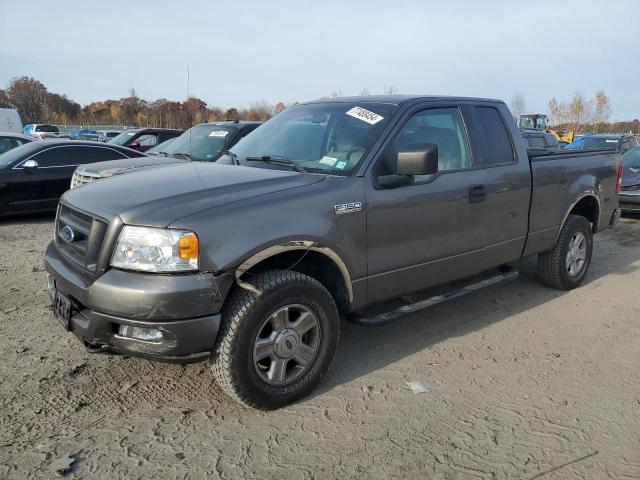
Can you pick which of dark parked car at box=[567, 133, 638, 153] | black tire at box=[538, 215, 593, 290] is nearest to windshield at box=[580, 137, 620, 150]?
dark parked car at box=[567, 133, 638, 153]

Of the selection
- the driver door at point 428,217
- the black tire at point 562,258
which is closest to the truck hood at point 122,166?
the driver door at point 428,217

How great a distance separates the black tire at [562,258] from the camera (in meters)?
5.41

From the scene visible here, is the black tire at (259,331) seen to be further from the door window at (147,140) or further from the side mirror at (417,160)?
the door window at (147,140)

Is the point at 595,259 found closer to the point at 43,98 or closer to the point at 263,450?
the point at 263,450

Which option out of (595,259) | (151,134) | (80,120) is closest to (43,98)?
(80,120)

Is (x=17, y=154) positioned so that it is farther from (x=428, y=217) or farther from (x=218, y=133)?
(x=428, y=217)

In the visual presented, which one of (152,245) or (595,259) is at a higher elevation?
(152,245)

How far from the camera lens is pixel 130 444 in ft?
9.40

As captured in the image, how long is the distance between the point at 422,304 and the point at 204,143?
5.85 metres

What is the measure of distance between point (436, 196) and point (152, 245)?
208 centimetres

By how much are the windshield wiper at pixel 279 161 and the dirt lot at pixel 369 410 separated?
4.70 ft

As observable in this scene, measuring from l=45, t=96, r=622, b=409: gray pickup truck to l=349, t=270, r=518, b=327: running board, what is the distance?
0.02 metres

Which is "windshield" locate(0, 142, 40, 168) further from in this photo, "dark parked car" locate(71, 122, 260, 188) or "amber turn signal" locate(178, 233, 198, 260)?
"amber turn signal" locate(178, 233, 198, 260)

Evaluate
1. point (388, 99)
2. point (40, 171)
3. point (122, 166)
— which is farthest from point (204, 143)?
point (388, 99)
